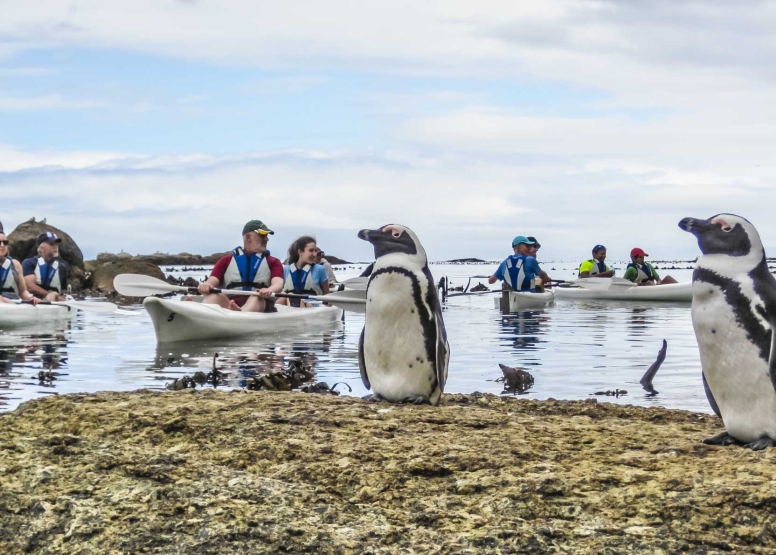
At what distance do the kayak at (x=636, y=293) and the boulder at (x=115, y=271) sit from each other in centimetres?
1308

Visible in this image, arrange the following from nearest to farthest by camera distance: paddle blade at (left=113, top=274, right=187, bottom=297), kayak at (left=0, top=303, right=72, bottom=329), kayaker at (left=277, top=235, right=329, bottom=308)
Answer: paddle blade at (left=113, top=274, right=187, bottom=297) < kayak at (left=0, top=303, right=72, bottom=329) < kayaker at (left=277, top=235, right=329, bottom=308)

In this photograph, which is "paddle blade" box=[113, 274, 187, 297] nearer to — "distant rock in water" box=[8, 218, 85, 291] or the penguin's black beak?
the penguin's black beak

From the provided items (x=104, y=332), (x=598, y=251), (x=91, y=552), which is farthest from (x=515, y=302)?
(x=91, y=552)

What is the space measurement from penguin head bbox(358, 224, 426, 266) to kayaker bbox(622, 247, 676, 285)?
77.0 feet

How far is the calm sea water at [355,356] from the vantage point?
9797mm

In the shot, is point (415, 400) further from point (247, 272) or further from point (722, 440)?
point (247, 272)

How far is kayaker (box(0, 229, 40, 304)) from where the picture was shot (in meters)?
18.1

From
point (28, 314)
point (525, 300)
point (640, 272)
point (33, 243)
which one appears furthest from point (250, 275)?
point (33, 243)

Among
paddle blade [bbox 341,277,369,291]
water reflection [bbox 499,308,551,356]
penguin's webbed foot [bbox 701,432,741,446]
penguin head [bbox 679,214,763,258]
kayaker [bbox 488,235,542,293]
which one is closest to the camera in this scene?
penguin's webbed foot [bbox 701,432,741,446]

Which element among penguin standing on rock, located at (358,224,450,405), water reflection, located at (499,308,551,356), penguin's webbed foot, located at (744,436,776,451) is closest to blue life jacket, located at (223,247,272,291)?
water reflection, located at (499,308,551,356)

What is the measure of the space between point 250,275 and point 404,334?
387 inches

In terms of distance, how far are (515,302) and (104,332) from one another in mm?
10943

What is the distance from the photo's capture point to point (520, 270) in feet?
83.3

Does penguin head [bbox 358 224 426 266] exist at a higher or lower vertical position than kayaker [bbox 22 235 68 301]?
higher
